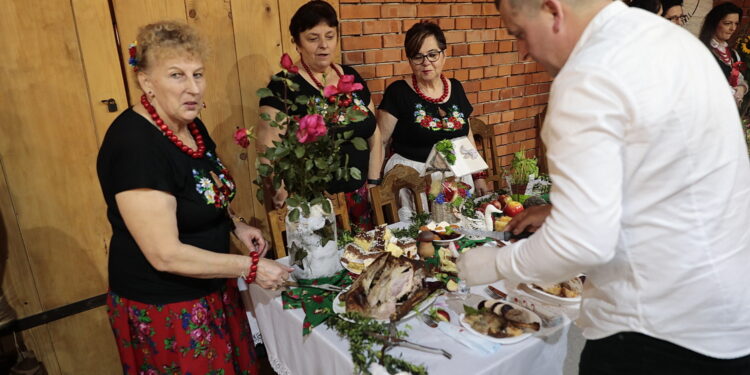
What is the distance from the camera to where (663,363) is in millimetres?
873

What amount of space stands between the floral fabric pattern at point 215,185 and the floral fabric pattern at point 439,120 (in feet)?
4.23

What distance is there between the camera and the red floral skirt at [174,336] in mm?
1389

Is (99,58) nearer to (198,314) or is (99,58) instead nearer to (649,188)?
(198,314)

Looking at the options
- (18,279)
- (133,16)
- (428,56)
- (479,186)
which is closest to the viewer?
(18,279)

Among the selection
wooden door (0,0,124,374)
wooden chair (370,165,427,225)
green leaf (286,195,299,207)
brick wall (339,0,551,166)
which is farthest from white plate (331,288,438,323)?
brick wall (339,0,551,166)

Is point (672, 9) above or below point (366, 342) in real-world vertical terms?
above

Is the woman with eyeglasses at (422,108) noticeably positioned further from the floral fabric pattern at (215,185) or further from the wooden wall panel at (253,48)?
the floral fabric pattern at (215,185)

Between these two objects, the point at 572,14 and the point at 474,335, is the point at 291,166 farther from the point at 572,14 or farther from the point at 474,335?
the point at 572,14

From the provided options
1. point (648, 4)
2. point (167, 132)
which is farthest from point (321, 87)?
point (648, 4)

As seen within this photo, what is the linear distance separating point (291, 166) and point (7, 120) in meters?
1.31

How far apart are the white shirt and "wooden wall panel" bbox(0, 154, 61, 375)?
2.00 meters

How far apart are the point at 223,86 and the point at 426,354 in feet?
5.91

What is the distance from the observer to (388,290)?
4.07 ft

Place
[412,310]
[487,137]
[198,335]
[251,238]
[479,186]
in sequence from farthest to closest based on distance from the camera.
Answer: [487,137], [479,186], [251,238], [198,335], [412,310]
